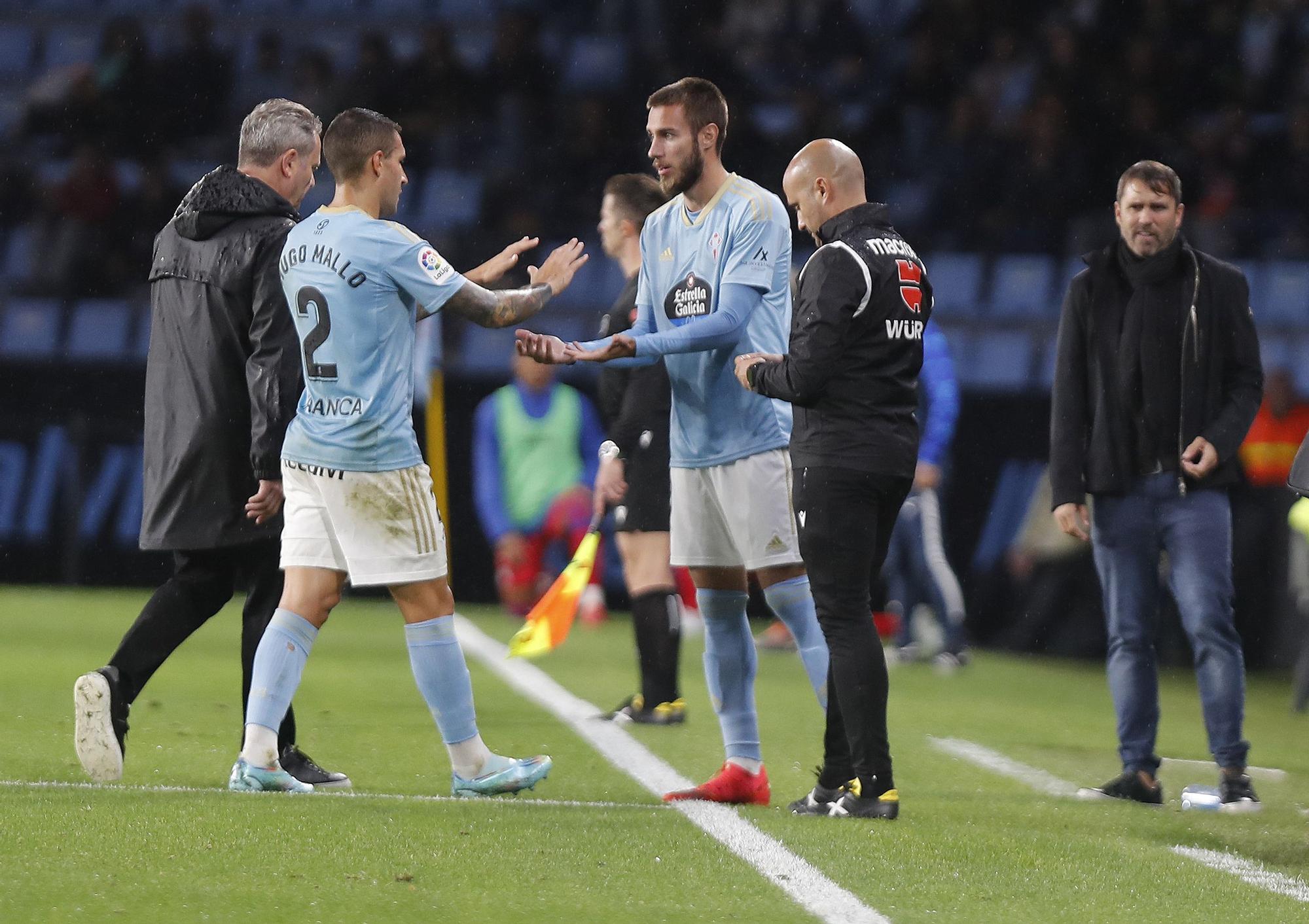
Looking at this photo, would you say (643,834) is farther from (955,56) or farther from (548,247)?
(955,56)

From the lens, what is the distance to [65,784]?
5094 millimetres

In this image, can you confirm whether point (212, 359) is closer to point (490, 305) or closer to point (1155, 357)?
point (490, 305)

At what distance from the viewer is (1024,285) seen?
15688mm

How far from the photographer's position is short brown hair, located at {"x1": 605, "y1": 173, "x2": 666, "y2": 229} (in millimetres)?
7234

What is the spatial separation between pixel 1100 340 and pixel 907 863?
2.33m

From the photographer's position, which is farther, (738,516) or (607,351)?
(738,516)

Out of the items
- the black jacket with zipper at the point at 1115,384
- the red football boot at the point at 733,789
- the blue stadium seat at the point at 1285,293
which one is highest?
the blue stadium seat at the point at 1285,293

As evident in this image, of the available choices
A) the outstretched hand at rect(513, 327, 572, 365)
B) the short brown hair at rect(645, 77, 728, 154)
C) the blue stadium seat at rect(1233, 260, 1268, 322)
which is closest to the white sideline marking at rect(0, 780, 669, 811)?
the outstretched hand at rect(513, 327, 572, 365)

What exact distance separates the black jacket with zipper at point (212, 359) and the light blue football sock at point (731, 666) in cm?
131

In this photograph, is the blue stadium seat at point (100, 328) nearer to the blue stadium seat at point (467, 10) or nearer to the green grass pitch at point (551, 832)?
the blue stadium seat at point (467, 10)

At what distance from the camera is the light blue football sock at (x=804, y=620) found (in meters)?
5.38

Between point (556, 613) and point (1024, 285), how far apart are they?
31.0ft

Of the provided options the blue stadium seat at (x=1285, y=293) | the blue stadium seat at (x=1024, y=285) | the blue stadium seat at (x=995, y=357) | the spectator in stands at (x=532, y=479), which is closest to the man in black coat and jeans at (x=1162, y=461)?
the spectator in stands at (x=532, y=479)

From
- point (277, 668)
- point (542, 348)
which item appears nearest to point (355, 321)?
point (542, 348)
